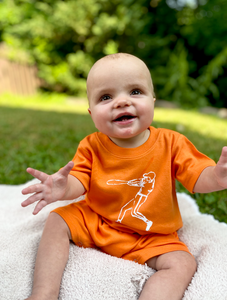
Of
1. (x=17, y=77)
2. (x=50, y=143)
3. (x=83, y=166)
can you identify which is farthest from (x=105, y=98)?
(x=17, y=77)

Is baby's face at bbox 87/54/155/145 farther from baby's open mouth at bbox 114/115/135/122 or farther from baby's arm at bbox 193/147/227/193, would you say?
baby's arm at bbox 193/147/227/193

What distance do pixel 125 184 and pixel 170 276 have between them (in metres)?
0.44

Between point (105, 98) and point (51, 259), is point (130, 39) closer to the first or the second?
point (105, 98)

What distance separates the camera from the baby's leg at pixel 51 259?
105cm

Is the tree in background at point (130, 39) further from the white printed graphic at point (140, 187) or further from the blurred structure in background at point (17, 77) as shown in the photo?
the white printed graphic at point (140, 187)

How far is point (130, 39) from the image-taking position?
7.43 m

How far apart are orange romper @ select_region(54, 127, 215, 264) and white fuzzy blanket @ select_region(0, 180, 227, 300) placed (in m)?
0.08

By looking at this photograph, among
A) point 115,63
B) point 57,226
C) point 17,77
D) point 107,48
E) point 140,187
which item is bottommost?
point 57,226

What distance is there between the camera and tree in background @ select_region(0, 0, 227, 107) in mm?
7059

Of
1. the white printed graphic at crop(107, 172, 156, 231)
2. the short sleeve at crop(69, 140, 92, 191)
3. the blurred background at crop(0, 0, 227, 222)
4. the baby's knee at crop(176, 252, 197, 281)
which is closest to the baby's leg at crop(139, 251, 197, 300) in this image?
the baby's knee at crop(176, 252, 197, 281)

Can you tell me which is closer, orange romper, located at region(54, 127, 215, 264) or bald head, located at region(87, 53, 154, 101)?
bald head, located at region(87, 53, 154, 101)

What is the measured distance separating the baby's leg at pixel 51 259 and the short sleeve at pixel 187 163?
0.61 metres

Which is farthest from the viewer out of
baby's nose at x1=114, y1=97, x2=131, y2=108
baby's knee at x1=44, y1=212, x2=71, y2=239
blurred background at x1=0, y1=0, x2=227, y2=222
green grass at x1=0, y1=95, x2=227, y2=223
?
blurred background at x1=0, y1=0, x2=227, y2=222

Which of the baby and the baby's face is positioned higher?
the baby's face
